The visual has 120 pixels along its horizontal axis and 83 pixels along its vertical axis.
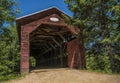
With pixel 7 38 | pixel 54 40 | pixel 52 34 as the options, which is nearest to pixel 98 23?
pixel 52 34

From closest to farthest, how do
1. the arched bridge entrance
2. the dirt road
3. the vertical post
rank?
the dirt road
the vertical post
the arched bridge entrance

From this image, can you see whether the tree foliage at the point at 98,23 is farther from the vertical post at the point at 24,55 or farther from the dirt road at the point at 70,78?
the dirt road at the point at 70,78

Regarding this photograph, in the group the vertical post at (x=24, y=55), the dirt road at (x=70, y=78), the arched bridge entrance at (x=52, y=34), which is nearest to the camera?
the dirt road at (x=70, y=78)

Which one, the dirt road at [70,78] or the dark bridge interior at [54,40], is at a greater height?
the dark bridge interior at [54,40]

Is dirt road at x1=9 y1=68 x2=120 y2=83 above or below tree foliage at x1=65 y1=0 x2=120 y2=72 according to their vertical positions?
below

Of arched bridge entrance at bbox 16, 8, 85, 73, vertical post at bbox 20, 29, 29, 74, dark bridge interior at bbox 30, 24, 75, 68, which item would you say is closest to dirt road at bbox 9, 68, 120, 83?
vertical post at bbox 20, 29, 29, 74

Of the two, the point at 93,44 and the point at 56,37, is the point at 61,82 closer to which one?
the point at 93,44

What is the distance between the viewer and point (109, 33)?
19.4 m

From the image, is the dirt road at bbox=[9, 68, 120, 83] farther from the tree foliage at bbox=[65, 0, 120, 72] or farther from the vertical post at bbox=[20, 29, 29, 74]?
the tree foliage at bbox=[65, 0, 120, 72]

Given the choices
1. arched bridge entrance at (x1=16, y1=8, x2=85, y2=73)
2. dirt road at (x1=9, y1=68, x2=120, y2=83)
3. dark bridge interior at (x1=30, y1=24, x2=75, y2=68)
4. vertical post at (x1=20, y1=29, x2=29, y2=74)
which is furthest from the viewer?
dark bridge interior at (x1=30, y1=24, x2=75, y2=68)

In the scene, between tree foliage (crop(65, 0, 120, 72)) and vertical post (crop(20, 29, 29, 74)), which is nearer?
vertical post (crop(20, 29, 29, 74))

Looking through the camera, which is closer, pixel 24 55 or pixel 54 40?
pixel 24 55

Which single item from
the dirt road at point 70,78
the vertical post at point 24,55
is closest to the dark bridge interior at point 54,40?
the vertical post at point 24,55

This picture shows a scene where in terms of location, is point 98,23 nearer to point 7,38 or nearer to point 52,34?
point 52,34
